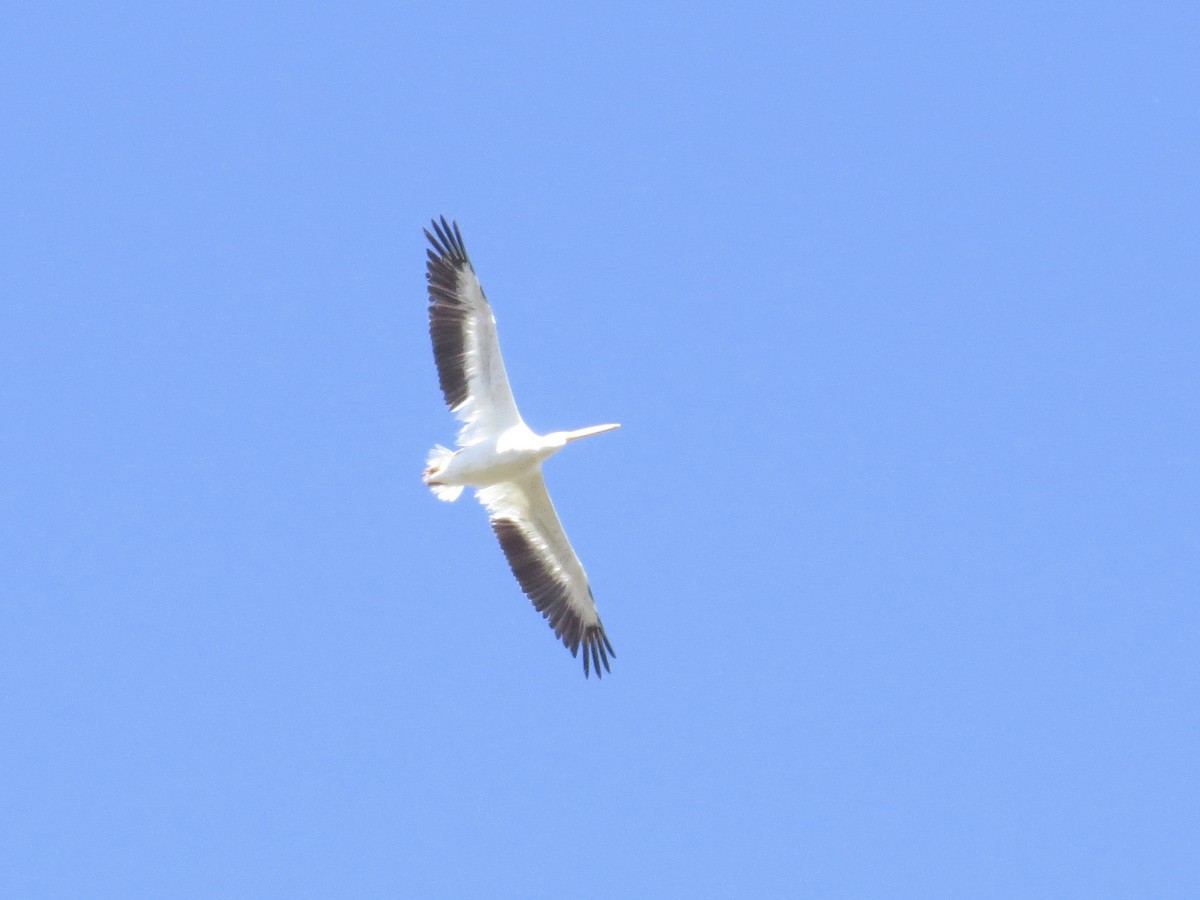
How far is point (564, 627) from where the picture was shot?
76.0 feet

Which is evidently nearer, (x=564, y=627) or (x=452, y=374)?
(x=452, y=374)

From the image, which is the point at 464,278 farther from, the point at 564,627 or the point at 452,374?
the point at 564,627

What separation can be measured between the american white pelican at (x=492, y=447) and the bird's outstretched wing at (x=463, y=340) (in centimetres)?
1

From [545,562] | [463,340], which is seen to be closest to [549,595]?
[545,562]

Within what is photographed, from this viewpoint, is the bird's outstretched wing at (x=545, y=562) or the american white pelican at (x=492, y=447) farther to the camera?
the bird's outstretched wing at (x=545, y=562)

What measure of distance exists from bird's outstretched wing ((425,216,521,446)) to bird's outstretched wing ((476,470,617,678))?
→ 1.08 metres

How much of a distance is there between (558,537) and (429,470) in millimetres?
1731

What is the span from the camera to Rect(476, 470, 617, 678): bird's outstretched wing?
22.7 metres

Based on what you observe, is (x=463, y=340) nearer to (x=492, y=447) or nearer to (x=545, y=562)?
(x=492, y=447)

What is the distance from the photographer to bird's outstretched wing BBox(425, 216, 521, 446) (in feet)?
70.0

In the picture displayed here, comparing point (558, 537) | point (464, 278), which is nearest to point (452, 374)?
point (464, 278)

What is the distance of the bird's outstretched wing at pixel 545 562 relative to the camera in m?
22.7

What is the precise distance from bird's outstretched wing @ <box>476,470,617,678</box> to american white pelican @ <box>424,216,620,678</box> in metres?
0.01

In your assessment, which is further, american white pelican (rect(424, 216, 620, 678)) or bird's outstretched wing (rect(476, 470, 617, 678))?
bird's outstretched wing (rect(476, 470, 617, 678))
